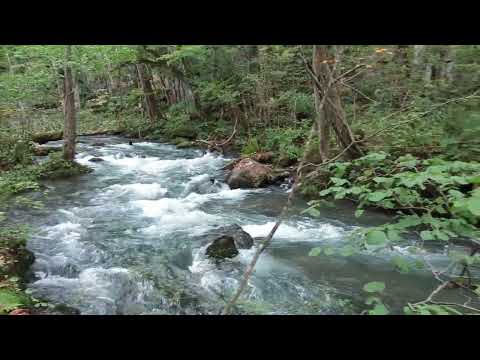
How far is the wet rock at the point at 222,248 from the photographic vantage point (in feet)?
23.0

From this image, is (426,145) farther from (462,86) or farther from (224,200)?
(224,200)

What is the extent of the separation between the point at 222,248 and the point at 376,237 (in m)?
4.90

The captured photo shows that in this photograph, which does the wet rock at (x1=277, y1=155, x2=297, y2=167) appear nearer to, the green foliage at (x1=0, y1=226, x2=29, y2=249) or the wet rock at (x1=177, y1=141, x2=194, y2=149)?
the wet rock at (x1=177, y1=141, x2=194, y2=149)

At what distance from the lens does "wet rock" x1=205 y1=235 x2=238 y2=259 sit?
277 inches

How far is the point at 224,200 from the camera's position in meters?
11.0

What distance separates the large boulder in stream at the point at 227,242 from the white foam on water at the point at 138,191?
4.02 m

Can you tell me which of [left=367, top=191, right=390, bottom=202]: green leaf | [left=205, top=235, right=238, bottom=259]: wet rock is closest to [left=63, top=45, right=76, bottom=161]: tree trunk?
[left=205, top=235, right=238, bottom=259]: wet rock

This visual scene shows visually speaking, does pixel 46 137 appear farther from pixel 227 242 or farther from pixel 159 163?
pixel 227 242

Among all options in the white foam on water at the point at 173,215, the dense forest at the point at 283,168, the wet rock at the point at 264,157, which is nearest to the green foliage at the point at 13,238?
the dense forest at the point at 283,168

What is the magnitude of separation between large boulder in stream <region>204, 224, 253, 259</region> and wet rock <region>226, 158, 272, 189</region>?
12.3ft

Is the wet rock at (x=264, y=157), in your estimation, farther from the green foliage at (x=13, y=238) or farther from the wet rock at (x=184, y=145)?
the green foliage at (x=13, y=238)
